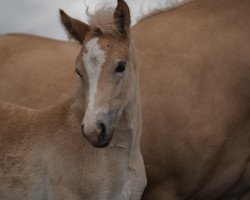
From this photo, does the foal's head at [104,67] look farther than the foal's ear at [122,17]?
No

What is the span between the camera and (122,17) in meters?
4.64

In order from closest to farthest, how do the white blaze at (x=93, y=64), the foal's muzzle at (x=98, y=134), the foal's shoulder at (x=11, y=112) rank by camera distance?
the foal's muzzle at (x=98, y=134)
the white blaze at (x=93, y=64)
the foal's shoulder at (x=11, y=112)

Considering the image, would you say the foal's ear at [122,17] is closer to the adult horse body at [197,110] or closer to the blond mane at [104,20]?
the blond mane at [104,20]

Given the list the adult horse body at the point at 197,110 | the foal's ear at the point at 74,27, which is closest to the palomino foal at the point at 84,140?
the foal's ear at the point at 74,27

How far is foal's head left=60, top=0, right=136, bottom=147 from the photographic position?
4.22 metres

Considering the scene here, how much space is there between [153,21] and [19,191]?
2.14 metres

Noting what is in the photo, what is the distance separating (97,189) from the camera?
4.56 meters

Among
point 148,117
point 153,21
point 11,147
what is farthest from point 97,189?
point 153,21

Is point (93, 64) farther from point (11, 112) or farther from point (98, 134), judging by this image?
point (11, 112)

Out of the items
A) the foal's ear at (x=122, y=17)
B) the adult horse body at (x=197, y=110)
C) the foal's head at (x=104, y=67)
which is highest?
the foal's ear at (x=122, y=17)

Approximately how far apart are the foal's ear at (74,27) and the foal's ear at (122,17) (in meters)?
0.23

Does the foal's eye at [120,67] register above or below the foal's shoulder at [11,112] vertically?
above

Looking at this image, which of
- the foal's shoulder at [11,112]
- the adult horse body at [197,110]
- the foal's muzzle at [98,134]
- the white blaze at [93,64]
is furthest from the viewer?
the adult horse body at [197,110]

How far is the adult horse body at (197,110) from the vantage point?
542 cm
